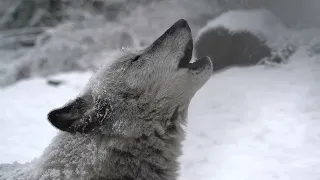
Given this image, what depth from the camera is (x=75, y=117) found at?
2490 mm

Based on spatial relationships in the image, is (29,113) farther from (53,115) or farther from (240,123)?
(53,115)

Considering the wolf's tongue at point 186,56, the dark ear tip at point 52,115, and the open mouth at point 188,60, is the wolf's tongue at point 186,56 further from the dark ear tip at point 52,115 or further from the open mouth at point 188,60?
the dark ear tip at point 52,115

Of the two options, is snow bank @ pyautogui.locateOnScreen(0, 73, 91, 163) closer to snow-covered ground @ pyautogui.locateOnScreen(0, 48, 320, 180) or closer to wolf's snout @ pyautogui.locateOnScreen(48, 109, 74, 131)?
snow-covered ground @ pyautogui.locateOnScreen(0, 48, 320, 180)

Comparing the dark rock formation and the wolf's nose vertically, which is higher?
the dark rock formation

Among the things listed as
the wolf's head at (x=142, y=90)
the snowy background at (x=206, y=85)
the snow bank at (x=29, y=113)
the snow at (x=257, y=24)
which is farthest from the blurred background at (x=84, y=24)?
the wolf's head at (x=142, y=90)

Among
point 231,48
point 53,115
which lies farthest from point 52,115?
point 231,48

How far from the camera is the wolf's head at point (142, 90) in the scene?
103 inches

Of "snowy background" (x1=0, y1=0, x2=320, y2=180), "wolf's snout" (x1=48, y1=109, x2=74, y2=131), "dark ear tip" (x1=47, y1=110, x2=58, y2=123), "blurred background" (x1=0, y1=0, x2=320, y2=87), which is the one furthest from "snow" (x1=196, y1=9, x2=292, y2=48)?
"dark ear tip" (x1=47, y1=110, x2=58, y2=123)

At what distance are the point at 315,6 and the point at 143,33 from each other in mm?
4208

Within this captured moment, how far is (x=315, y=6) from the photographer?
30.8ft

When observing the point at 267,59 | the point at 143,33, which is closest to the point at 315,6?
the point at 267,59

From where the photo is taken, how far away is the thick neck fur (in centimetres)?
255

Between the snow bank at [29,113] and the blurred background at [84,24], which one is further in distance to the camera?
the blurred background at [84,24]

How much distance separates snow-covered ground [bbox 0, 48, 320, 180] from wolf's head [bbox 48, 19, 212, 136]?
2.16 m
